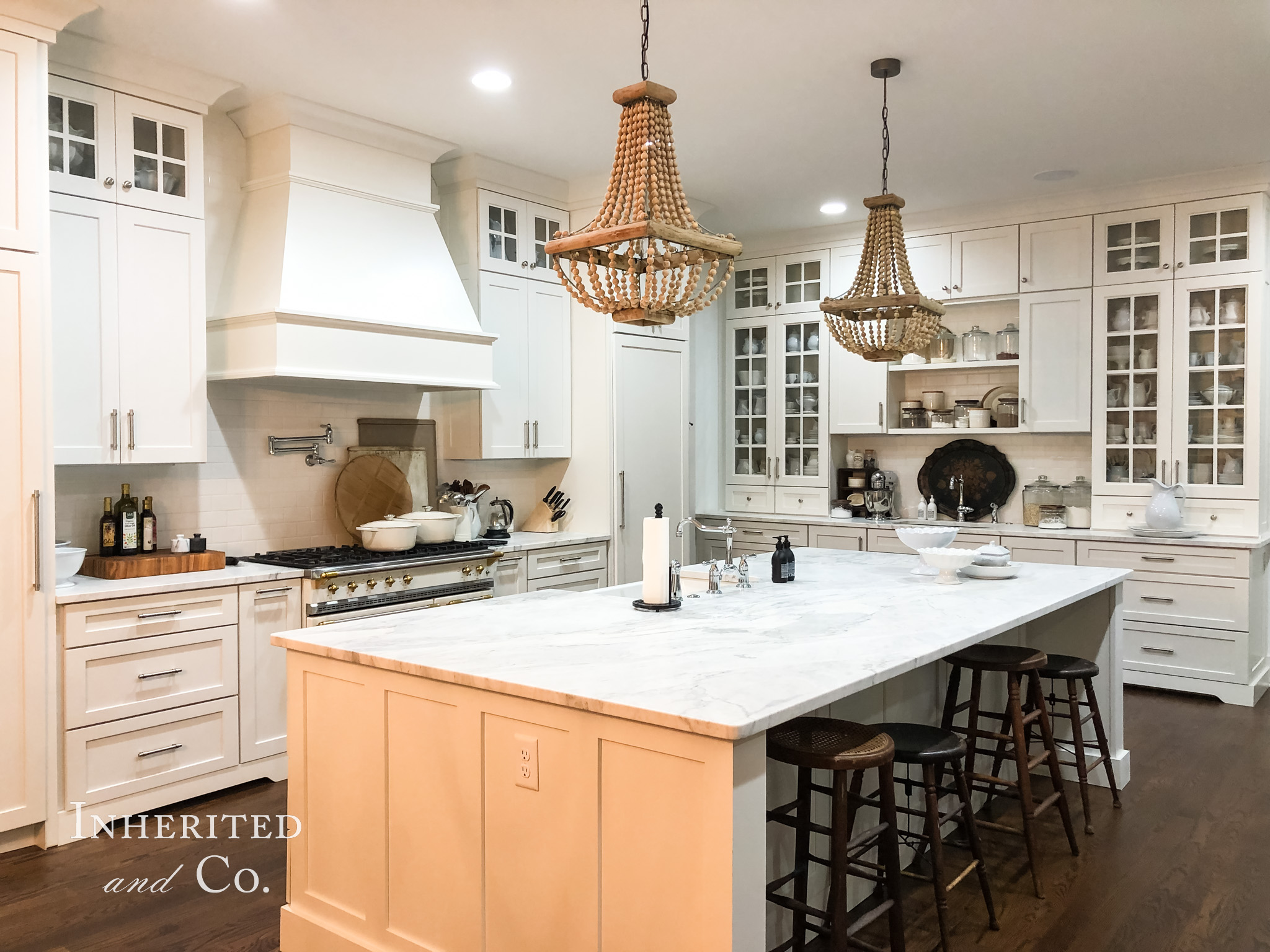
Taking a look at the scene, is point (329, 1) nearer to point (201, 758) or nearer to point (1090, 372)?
point (201, 758)

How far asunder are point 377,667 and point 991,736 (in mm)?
2131

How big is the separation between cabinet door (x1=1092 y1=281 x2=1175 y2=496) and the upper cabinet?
16.2 ft

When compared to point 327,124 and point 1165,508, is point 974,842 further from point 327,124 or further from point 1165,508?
point 327,124

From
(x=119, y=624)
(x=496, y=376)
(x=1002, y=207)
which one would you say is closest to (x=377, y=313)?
(x=496, y=376)

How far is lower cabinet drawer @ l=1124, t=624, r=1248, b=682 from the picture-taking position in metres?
5.25

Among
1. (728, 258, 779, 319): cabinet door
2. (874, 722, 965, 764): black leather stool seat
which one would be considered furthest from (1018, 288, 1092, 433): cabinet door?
(874, 722, 965, 764): black leather stool seat

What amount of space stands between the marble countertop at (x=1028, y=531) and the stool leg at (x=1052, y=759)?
2.49 metres

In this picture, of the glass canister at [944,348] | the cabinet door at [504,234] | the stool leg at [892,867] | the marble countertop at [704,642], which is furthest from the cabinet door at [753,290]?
the stool leg at [892,867]

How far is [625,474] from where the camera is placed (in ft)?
19.1

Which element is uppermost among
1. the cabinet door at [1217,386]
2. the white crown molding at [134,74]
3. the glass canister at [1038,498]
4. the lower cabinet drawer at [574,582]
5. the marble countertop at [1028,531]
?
the white crown molding at [134,74]

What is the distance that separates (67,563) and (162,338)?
3.20ft

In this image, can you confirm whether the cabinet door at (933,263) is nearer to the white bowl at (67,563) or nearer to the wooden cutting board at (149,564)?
the wooden cutting board at (149,564)

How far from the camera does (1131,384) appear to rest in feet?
18.8

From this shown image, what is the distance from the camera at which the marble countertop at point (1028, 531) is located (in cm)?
530
